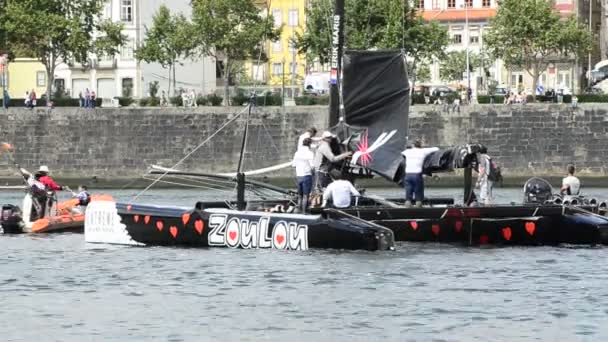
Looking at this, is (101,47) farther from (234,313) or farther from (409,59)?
(234,313)

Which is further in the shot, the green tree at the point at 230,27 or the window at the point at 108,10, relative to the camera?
the window at the point at 108,10

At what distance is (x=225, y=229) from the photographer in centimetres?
3541

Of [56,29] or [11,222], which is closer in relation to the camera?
[11,222]

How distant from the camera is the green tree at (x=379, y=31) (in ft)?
286

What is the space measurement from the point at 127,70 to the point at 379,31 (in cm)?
2284

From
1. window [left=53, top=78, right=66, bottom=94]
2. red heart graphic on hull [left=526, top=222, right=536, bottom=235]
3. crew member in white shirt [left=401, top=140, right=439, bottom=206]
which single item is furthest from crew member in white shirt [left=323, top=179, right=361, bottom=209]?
window [left=53, top=78, right=66, bottom=94]

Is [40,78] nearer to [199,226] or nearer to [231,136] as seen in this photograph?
[231,136]

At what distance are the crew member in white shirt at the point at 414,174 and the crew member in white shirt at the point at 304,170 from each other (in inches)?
81.6

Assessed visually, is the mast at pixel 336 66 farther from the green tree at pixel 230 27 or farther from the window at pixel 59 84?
the window at pixel 59 84

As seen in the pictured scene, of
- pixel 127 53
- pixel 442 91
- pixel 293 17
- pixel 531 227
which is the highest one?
pixel 293 17

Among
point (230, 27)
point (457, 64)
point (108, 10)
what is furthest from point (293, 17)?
point (230, 27)

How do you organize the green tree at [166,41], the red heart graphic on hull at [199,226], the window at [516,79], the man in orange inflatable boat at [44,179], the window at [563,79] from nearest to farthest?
1. the red heart graphic on hull at [199,226]
2. the man in orange inflatable boat at [44,179]
3. the green tree at [166,41]
4. the window at [563,79]
5. the window at [516,79]

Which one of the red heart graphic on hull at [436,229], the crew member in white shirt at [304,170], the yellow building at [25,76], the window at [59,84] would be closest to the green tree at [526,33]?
the window at [59,84]

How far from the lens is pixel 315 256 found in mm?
34344
